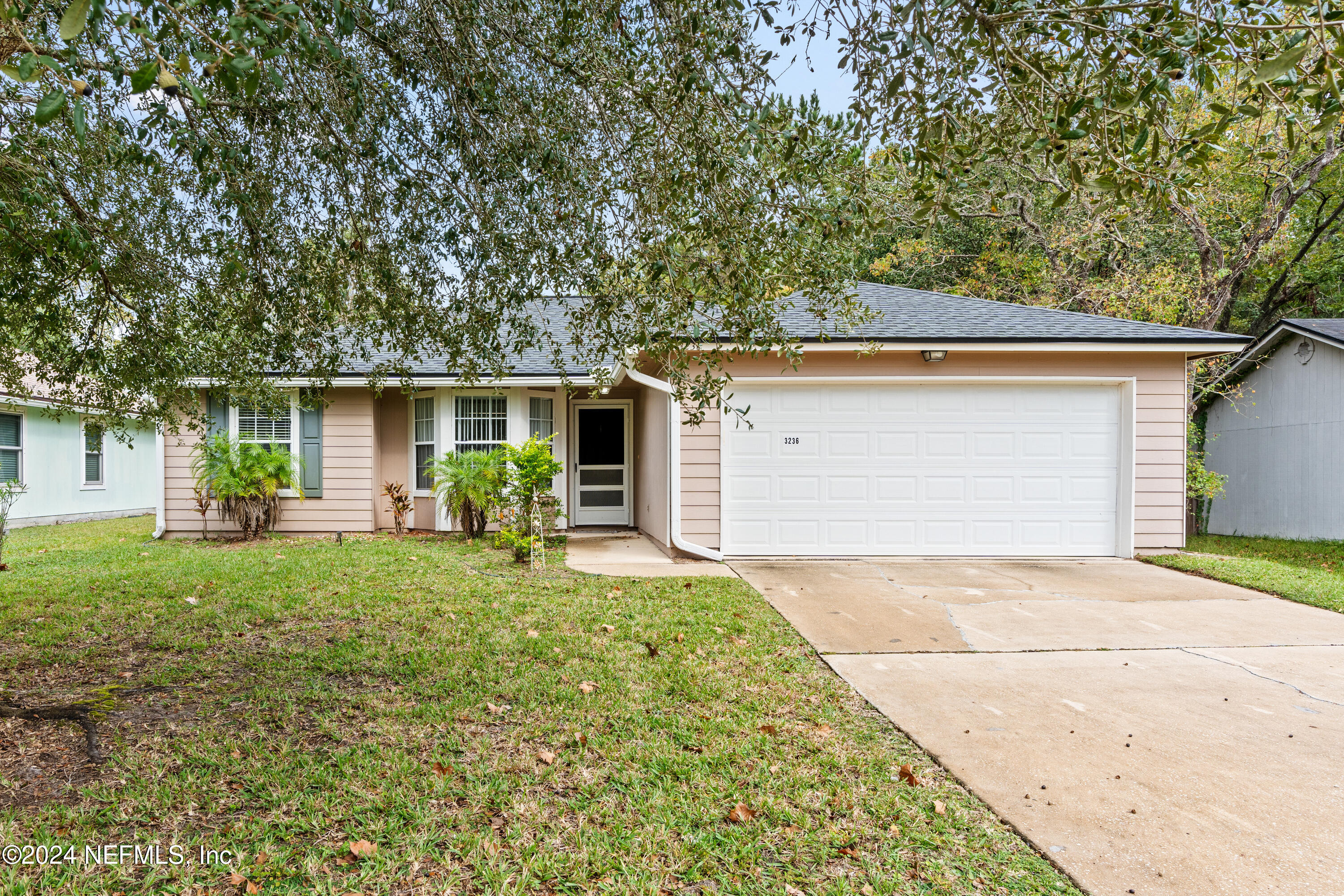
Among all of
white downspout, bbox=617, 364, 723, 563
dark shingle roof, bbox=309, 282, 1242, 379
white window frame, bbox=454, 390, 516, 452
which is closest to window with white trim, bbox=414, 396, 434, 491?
white window frame, bbox=454, 390, 516, 452

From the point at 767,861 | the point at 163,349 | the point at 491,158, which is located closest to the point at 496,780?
the point at 767,861

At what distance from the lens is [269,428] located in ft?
36.3

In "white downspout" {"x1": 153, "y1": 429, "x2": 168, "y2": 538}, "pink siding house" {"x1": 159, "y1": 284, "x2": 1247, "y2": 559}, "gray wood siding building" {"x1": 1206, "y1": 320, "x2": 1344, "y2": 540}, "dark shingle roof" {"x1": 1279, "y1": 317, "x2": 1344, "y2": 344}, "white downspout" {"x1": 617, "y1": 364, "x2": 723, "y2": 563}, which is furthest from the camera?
"gray wood siding building" {"x1": 1206, "y1": 320, "x2": 1344, "y2": 540}

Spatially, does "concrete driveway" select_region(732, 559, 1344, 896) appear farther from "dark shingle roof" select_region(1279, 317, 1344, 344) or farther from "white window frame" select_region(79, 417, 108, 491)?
"white window frame" select_region(79, 417, 108, 491)

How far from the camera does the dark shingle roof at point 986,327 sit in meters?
8.61

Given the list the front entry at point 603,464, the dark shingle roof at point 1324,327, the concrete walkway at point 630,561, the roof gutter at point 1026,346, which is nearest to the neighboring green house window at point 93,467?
the front entry at point 603,464

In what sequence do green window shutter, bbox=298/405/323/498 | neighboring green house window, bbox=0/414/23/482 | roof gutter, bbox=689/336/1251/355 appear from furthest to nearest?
1. neighboring green house window, bbox=0/414/23/482
2. green window shutter, bbox=298/405/323/498
3. roof gutter, bbox=689/336/1251/355

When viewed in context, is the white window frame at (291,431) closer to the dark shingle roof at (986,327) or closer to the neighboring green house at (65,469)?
the neighboring green house at (65,469)

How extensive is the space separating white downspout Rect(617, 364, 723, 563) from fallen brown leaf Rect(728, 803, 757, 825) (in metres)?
5.79

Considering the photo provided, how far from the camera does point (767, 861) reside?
99.5 inches

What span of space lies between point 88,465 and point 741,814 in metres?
17.7

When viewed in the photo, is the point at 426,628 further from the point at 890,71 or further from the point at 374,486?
the point at 374,486

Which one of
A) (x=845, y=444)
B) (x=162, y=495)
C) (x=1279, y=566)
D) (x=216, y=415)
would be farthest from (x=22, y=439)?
(x=1279, y=566)

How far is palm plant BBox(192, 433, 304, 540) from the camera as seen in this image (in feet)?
33.6
